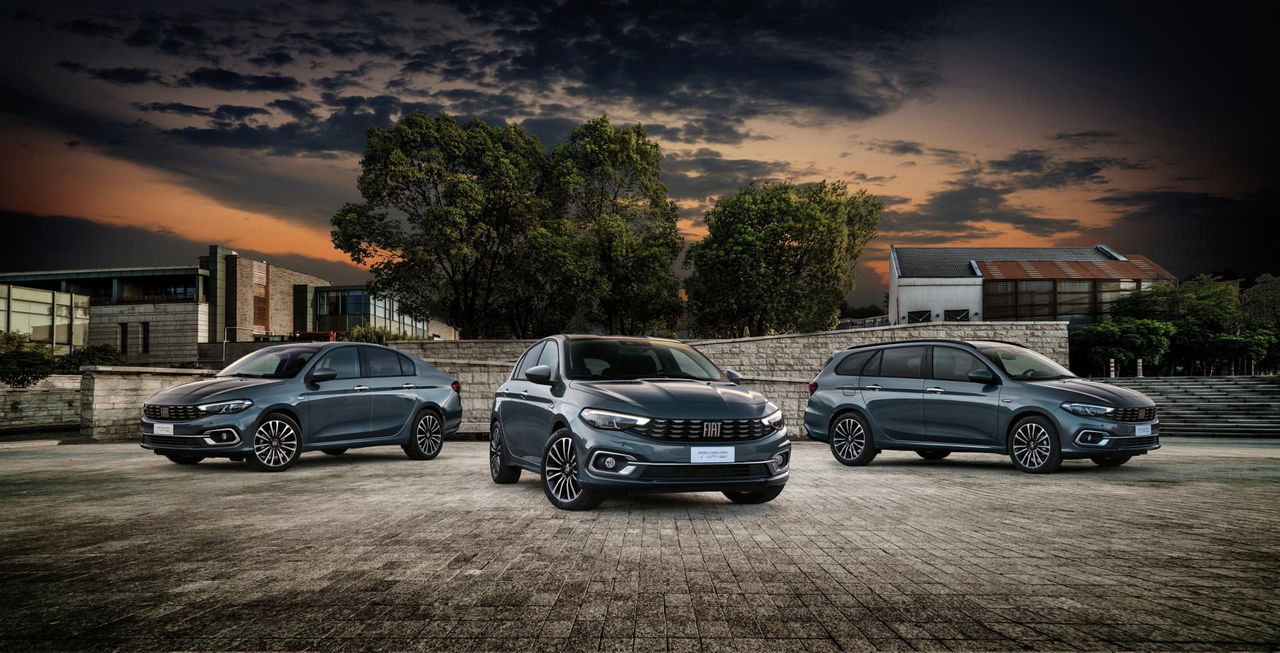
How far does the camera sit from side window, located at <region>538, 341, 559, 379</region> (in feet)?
27.5

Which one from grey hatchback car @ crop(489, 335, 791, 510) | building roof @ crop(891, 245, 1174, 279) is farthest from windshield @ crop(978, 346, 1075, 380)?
building roof @ crop(891, 245, 1174, 279)

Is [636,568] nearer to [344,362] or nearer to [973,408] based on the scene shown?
[973,408]

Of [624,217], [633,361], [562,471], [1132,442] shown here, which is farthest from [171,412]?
[624,217]

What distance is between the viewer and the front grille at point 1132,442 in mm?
10727

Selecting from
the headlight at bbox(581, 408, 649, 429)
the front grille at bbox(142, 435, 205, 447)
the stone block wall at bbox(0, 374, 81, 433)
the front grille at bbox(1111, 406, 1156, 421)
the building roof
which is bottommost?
the stone block wall at bbox(0, 374, 81, 433)

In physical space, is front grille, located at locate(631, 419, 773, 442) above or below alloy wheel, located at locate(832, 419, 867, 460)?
above

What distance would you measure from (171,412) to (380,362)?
9.13 feet

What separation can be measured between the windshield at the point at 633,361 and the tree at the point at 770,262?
32.9 m

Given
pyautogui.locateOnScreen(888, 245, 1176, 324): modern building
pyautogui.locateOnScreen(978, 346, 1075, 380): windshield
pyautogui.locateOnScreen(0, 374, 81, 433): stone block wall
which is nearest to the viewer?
pyautogui.locateOnScreen(978, 346, 1075, 380): windshield

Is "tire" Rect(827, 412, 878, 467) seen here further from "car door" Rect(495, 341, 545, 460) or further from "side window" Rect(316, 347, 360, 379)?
"side window" Rect(316, 347, 360, 379)

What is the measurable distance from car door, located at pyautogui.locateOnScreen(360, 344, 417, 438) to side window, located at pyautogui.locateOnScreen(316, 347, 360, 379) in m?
0.15

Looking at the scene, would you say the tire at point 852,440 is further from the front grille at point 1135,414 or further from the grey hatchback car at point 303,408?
the grey hatchback car at point 303,408

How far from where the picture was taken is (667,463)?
22.5 feet

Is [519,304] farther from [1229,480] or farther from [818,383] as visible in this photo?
[1229,480]
